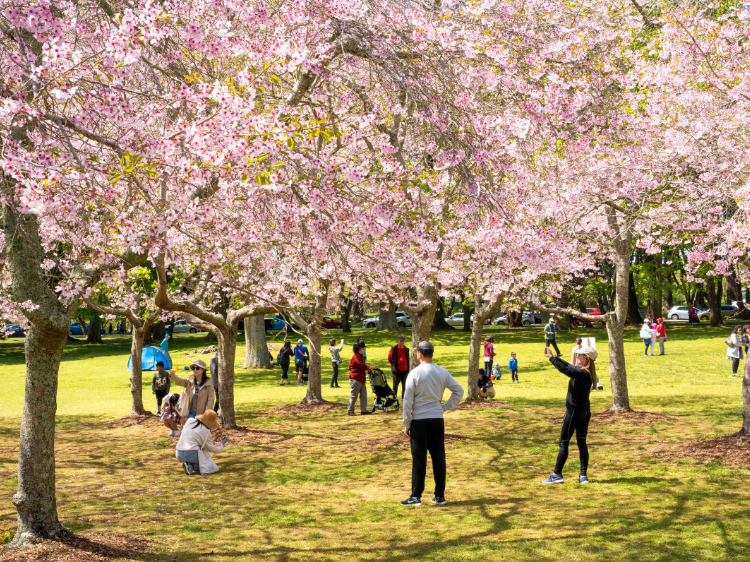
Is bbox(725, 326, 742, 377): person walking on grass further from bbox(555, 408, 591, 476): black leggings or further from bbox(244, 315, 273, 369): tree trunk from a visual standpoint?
bbox(244, 315, 273, 369): tree trunk

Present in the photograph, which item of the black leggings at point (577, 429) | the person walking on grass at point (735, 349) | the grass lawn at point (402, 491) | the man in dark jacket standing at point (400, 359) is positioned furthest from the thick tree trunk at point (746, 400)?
the person walking on grass at point (735, 349)

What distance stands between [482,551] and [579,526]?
1.26 meters

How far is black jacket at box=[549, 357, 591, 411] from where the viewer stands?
8.12m

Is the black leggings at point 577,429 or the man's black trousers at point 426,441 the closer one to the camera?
the man's black trousers at point 426,441

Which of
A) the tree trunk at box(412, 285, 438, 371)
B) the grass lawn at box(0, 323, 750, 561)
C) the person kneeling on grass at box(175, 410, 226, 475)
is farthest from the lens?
the tree trunk at box(412, 285, 438, 371)

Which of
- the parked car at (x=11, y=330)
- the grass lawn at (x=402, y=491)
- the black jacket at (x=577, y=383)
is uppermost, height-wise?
the parked car at (x=11, y=330)

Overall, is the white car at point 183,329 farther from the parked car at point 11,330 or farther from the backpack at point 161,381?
the backpack at point 161,381

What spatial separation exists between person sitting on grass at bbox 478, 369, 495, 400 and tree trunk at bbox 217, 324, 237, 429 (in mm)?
6550

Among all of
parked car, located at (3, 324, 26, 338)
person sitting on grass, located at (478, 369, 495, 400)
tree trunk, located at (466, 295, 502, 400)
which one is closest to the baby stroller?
tree trunk, located at (466, 295, 502, 400)

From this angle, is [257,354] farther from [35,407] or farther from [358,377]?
[35,407]

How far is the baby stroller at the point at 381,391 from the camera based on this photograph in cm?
1656

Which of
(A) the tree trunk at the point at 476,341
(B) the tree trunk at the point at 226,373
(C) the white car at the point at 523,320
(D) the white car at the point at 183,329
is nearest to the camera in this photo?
(B) the tree trunk at the point at 226,373

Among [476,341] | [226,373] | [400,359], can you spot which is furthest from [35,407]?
[476,341]

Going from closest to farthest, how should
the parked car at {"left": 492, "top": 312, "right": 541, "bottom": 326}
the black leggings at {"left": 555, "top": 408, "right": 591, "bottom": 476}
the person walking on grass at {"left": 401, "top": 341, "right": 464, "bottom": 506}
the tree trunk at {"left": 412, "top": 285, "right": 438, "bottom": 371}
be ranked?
the person walking on grass at {"left": 401, "top": 341, "right": 464, "bottom": 506}
the black leggings at {"left": 555, "top": 408, "right": 591, "bottom": 476}
the tree trunk at {"left": 412, "top": 285, "right": 438, "bottom": 371}
the parked car at {"left": 492, "top": 312, "right": 541, "bottom": 326}
